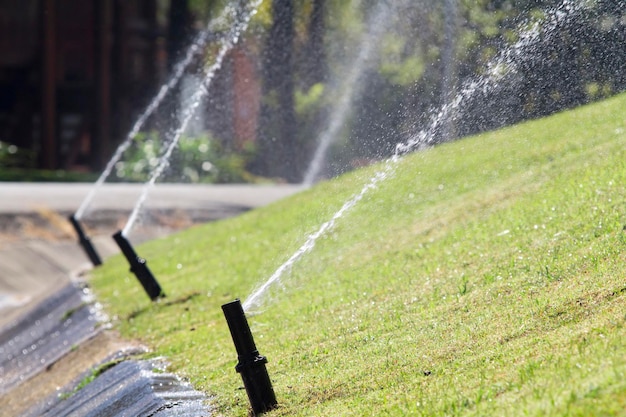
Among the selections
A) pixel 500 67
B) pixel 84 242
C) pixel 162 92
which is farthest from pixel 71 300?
pixel 162 92

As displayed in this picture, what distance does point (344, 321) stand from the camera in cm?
640

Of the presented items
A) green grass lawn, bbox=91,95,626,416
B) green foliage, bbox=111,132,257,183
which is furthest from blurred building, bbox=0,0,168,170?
green grass lawn, bbox=91,95,626,416

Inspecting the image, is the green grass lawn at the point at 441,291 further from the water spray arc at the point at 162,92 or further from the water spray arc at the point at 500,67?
the water spray arc at the point at 162,92

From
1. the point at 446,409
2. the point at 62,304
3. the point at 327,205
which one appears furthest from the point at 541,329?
the point at 62,304

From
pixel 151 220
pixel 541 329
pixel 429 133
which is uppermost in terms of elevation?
pixel 151 220

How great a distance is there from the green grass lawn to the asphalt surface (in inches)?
10.8

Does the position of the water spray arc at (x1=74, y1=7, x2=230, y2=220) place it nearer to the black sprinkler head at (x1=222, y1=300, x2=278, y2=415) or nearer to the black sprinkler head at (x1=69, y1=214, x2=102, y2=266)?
the black sprinkler head at (x1=69, y1=214, x2=102, y2=266)

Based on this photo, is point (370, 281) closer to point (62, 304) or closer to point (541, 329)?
point (541, 329)

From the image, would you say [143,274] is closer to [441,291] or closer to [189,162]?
[441,291]

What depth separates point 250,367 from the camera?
487cm

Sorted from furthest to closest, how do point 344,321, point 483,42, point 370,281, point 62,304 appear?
point 62,304 < point 483,42 < point 370,281 < point 344,321

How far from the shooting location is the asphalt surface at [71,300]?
20.2 feet

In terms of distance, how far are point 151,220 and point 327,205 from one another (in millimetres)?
8497

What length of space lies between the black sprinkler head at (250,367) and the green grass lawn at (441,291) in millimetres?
91
